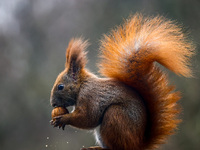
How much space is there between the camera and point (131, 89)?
1.34 metres

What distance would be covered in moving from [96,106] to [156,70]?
0.37 meters

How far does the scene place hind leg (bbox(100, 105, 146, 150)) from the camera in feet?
4.06

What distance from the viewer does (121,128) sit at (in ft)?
4.07

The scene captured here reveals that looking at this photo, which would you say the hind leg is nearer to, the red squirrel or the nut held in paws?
the red squirrel

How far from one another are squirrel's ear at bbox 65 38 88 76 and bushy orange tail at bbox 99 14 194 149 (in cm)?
11

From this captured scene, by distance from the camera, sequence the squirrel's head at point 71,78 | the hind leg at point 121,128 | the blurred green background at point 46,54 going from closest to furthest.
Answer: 1. the hind leg at point 121,128
2. the squirrel's head at point 71,78
3. the blurred green background at point 46,54

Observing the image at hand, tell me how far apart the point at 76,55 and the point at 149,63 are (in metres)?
0.39

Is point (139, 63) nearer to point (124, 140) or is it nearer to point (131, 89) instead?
point (131, 89)

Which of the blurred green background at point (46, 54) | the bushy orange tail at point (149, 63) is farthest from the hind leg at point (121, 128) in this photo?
the blurred green background at point (46, 54)

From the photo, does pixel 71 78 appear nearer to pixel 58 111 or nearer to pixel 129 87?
pixel 58 111

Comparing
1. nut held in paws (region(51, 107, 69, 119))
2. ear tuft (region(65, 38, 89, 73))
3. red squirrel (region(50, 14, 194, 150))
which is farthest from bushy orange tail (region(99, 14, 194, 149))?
nut held in paws (region(51, 107, 69, 119))

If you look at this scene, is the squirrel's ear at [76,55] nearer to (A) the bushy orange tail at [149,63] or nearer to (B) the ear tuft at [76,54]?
(B) the ear tuft at [76,54]

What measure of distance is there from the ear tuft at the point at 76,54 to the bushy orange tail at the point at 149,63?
105 millimetres

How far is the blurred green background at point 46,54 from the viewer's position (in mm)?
2557
